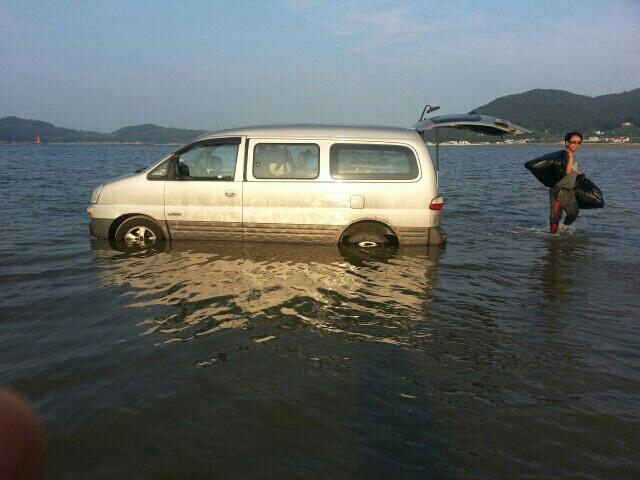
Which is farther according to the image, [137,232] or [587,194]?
[587,194]

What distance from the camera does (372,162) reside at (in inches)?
298

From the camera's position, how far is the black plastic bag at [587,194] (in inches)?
355

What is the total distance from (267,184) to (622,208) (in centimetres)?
1123

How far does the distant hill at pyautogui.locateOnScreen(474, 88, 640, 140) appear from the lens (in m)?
125

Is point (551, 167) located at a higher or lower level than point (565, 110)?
lower

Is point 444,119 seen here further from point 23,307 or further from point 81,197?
point 81,197

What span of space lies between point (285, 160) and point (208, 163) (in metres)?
1.20

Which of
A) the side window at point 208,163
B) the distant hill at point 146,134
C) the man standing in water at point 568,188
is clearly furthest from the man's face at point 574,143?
the distant hill at point 146,134

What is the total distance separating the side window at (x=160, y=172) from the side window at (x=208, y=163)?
0.61 feet

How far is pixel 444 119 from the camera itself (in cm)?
872

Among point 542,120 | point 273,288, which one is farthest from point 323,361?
point 542,120

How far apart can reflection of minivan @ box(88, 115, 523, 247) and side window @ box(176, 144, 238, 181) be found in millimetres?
15

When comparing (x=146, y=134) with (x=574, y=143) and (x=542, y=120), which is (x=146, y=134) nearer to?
(x=542, y=120)

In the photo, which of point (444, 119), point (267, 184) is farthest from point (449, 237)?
point (267, 184)
